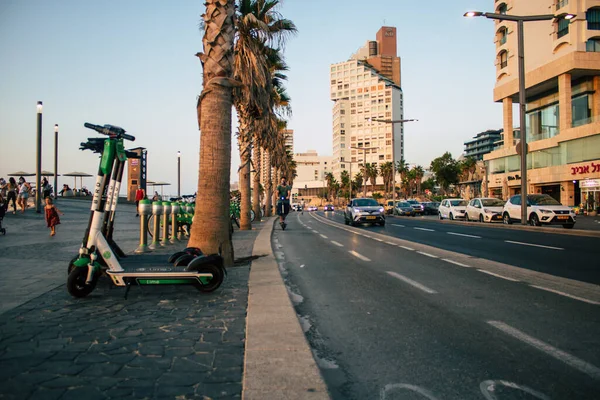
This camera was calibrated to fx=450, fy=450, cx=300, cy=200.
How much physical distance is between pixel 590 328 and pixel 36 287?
6.70m

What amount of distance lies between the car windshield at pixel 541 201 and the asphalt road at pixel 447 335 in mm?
16348

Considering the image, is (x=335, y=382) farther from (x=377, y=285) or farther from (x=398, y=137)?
(x=398, y=137)

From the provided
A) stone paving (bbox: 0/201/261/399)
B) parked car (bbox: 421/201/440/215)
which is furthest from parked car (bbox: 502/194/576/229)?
parked car (bbox: 421/201/440/215)

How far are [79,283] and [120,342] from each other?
6.80ft

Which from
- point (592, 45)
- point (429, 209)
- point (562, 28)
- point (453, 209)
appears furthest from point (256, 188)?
point (562, 28)

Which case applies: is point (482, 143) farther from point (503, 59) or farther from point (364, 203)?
point (364, 203)

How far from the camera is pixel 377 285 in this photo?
6.82 meters

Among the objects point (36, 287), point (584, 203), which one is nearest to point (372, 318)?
point (36, 287)

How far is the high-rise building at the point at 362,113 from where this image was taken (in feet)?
521

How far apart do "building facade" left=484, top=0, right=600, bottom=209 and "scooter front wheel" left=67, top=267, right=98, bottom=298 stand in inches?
1808

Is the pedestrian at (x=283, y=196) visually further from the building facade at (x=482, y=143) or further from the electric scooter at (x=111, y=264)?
the building facade at (x=482, y=143)

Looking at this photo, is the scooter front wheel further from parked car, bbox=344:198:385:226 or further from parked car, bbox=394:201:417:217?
parked car, bbox=394:201:417:217

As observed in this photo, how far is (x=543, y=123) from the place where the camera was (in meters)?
56.2

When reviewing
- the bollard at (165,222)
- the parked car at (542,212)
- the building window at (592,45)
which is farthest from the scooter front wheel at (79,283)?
the building window at (592,45)
